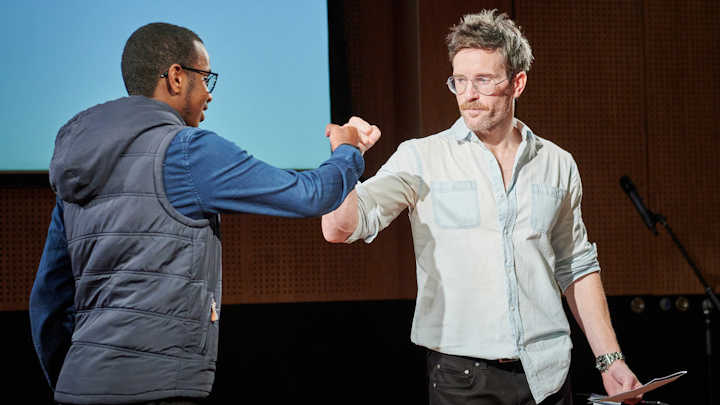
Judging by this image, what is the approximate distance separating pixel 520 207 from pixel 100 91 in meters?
2.38

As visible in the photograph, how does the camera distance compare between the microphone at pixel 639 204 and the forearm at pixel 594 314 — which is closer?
the forearm at pixel 594 314

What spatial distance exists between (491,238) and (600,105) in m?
2.31

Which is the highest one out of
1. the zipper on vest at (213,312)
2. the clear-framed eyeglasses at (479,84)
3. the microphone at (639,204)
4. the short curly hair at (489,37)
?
the short curly hair at (489,37)

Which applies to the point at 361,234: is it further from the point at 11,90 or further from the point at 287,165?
the point at 11,90

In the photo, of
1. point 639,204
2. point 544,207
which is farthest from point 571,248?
point 639,204

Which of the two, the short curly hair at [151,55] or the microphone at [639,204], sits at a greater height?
the short curly hair at [151,55]

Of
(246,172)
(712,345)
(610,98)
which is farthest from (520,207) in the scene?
(712,345)

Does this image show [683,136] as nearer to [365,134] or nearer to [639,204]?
[639,204]

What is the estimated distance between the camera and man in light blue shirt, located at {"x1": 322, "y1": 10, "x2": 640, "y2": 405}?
6.55 feet

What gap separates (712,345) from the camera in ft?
13.5

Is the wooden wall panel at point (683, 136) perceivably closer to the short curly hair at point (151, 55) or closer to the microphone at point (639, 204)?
the microphone at point (639, 204)

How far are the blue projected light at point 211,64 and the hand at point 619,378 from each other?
6.67 ft

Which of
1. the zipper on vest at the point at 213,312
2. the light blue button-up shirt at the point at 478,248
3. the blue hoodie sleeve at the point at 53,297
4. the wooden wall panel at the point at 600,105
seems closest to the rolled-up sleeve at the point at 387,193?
the light blue button-up shirt at the point at 478,248

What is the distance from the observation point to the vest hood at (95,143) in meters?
1.53
